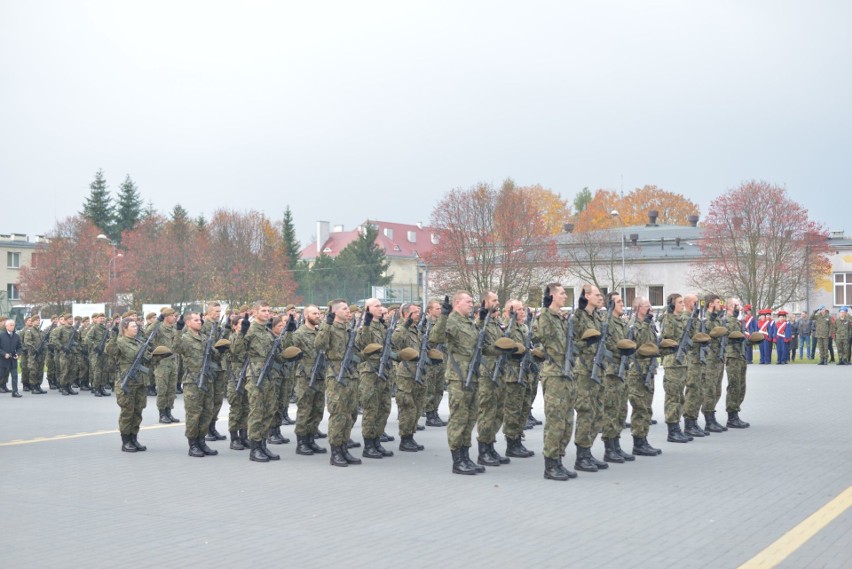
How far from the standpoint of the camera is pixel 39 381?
2520 cm

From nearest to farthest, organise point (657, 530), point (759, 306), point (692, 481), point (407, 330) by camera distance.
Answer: point (657, 530) → point (692, 481) → point (407, 330) → point (759, 306)

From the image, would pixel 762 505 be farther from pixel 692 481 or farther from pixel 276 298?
pixel 276 298

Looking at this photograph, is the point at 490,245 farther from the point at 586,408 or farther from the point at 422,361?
the point at 586,408

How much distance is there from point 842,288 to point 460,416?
179 feet

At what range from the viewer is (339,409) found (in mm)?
11609

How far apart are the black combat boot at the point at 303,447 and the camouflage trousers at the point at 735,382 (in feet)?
20.6

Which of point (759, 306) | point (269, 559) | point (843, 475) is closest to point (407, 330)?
point (843, 475)

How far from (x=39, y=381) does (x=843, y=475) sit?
2027 cm

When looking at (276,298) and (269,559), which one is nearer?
(269,559)

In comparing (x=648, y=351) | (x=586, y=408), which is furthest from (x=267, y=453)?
(x=648, y=351)

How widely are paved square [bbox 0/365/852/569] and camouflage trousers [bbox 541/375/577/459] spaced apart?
1.26 feet

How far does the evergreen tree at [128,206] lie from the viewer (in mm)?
84562

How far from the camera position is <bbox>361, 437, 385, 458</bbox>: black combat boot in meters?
12.4

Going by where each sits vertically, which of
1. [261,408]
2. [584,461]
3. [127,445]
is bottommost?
[127,445]
